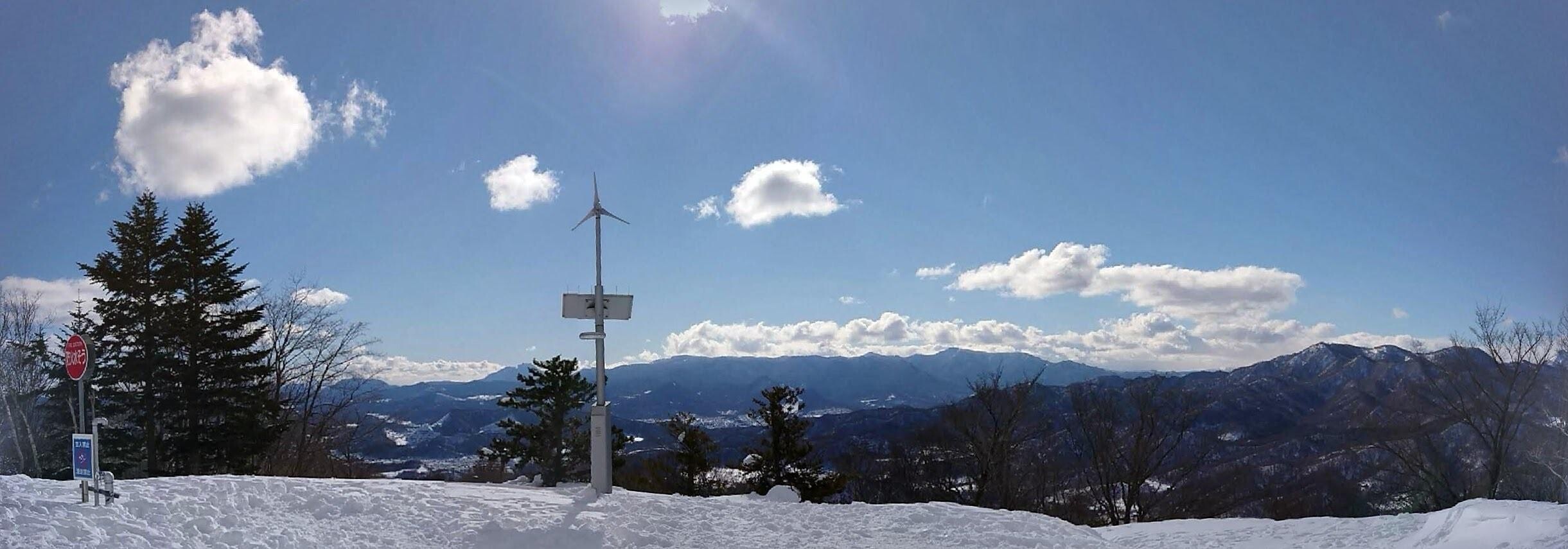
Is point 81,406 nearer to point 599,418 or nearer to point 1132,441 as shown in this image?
point 599,418

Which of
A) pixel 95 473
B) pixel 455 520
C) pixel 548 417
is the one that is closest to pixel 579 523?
pixel 455 520

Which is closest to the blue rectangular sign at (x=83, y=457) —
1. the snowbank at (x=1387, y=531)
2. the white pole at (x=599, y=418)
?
the white pole at (x=599, y=418)

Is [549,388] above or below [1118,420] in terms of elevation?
above

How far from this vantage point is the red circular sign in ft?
29.3

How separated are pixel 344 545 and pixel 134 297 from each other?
21.9m

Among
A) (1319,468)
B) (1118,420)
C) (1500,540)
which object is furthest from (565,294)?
(1319,468)

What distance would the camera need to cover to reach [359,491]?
11.0 m

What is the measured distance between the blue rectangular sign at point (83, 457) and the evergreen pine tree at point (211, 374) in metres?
18.9

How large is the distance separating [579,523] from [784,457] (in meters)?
20.4

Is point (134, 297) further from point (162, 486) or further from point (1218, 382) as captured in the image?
point (1218, 382)

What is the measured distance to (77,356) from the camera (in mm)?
8992

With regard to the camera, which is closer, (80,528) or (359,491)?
(80,528)

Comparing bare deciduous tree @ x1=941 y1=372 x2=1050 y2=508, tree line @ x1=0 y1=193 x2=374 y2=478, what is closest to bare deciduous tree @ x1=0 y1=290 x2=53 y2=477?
tree line @ x1=0 y1=193 x2=374 y2=478

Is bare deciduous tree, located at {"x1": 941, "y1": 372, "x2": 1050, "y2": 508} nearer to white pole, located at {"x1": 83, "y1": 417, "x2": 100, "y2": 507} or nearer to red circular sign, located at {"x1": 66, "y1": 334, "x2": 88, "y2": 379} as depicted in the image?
white pole, located at {"x1": 83, "y1": 417, "x2": 100, "y2": 507}
